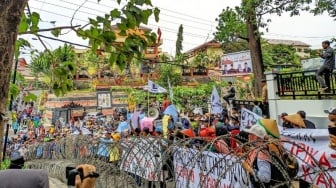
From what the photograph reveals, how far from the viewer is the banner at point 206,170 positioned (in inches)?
166

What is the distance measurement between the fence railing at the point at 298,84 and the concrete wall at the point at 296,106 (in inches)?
8.0

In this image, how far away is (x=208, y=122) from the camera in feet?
44.1

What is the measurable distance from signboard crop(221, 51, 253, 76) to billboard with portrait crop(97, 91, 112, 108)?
18.5 m

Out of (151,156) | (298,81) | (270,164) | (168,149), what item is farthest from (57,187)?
(298,81)

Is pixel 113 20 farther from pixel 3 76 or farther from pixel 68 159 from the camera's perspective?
pixel 68 159

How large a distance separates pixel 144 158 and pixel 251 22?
34.9ft

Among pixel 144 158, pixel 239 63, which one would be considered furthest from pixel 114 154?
pixel 239 63

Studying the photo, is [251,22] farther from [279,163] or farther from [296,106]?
[279,163]

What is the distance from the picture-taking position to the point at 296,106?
11.7 metres

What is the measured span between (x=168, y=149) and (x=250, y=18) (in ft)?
34.9

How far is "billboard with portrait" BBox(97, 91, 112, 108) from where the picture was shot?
110 ft

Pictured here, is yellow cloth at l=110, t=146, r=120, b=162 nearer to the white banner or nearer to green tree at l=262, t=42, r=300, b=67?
the white banner

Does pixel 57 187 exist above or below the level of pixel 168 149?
below

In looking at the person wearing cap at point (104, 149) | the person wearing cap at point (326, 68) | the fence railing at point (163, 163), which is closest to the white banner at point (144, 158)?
the fence railing at point (163, 163)
